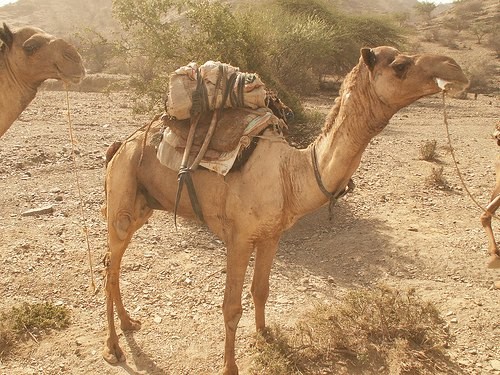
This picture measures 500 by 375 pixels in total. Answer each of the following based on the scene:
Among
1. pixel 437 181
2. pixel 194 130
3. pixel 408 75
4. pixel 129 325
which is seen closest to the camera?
pixel 408 75

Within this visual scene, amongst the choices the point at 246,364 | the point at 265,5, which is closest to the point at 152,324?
the point at 246,364

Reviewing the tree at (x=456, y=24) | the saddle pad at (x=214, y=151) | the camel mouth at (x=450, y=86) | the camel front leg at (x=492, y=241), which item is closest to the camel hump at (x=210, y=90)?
the saddle pad at (x=214, y=151)

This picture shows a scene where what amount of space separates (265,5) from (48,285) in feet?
59.3

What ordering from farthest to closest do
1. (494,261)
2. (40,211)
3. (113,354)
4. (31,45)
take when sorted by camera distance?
(40,211) → (494,261) → (113,354) → (31,45)

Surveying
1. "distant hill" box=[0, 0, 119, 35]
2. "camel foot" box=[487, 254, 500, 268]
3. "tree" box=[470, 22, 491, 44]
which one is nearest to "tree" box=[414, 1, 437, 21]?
Answer: "tree" box=[470, 22, 491, 44]

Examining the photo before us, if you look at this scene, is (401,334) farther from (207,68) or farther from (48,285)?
(48,285)

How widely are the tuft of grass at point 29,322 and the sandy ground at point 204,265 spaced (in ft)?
0.31

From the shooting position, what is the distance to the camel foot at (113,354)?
3996 millimetres

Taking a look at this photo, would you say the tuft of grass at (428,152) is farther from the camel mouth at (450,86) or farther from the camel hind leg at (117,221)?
the camel mouth at (450,86)

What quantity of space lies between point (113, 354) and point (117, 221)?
1.16 meters

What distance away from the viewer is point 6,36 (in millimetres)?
3021

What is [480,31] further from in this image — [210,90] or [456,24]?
[210,90]

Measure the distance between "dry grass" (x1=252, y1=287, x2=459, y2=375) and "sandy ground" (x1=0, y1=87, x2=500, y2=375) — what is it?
238 millimetres

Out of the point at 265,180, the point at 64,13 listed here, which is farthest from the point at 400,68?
the point at 64,13
